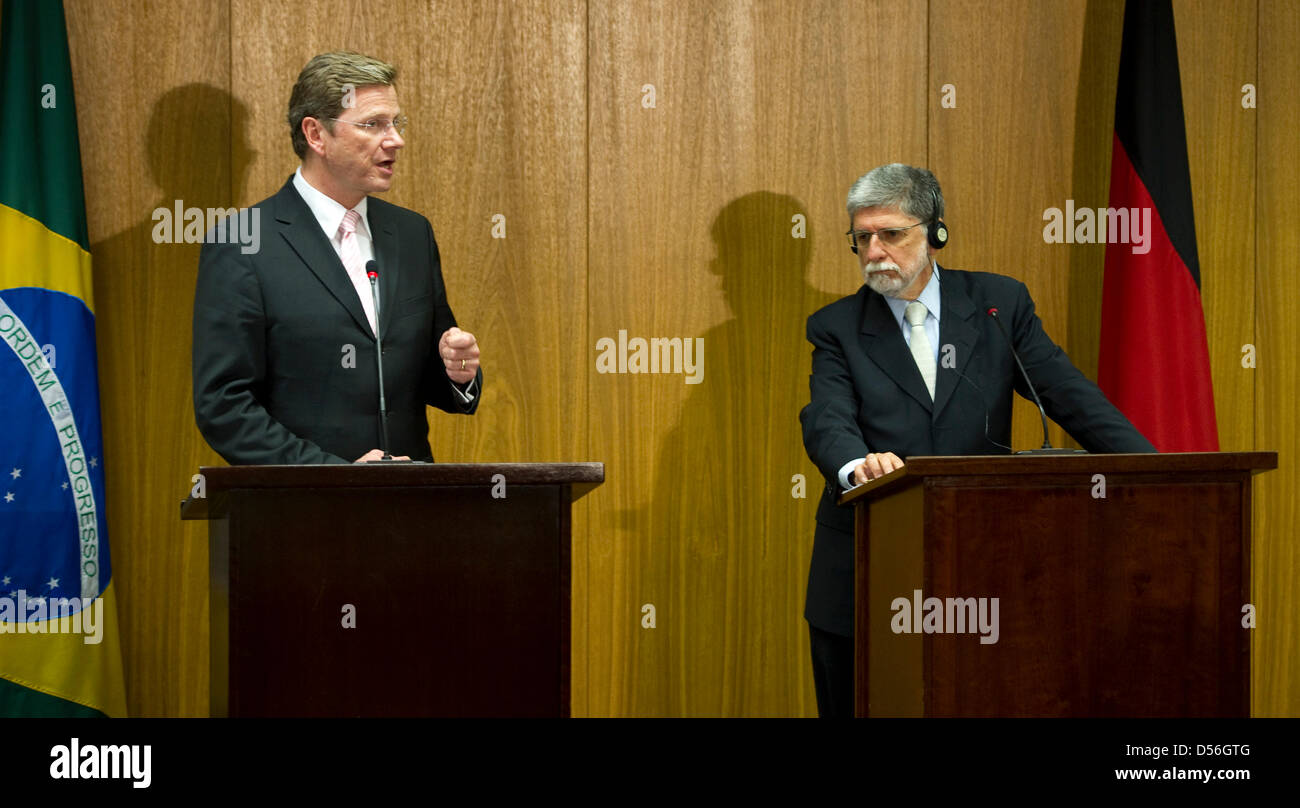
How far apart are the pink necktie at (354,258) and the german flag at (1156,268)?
229 cm

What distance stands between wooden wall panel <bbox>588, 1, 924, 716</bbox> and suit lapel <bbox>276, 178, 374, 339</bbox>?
1.31 metres

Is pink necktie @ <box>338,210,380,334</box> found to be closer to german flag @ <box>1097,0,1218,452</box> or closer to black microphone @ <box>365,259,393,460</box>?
black microphone @ <box>365,259,393,460</box>

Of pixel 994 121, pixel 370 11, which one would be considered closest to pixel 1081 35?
pixel 994 121

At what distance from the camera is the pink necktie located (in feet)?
9.50

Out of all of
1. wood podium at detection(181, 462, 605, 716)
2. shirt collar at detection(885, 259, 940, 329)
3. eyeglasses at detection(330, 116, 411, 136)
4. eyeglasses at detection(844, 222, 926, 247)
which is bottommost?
wood podium at detection(181, 462, 605, 716)

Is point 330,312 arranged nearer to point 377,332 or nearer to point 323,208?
point 377,332

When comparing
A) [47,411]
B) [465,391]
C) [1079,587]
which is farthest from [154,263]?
[1079,587]

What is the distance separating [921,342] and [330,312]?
1463 millimetres

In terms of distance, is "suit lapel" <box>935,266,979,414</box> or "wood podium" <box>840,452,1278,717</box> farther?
"suit lapel" <box>935,266,979,414</box>

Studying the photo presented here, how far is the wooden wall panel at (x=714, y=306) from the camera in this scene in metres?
4.03

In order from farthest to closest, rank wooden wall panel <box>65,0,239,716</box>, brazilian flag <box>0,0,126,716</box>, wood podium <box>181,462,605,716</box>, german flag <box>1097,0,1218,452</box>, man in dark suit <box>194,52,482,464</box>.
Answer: wooden wall panel <box>65,0,239,716</box>
german flag <box>1097,0,1218,452</box>
brazilian flag <box>0,0,126,716</box>
man in dark suit <box>194,52,482,464</box>
wood podium <box>181,462,605,716</box>

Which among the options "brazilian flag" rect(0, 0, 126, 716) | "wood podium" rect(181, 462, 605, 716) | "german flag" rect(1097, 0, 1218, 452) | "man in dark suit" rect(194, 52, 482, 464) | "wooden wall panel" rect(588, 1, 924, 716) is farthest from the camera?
"wooden wall panel" rect(588, 1, 924, 716)

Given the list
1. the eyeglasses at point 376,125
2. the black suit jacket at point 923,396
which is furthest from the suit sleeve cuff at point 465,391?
the black suit jacket at point 923,396

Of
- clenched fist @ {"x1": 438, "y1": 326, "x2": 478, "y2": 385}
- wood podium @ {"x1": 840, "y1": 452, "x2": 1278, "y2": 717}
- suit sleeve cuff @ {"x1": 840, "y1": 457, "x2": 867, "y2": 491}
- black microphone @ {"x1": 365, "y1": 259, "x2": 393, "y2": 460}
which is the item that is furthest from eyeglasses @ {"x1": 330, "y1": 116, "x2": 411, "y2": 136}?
wood podium @ {"x1": 840, "y1": 452, "x2": 1278, "y2": 717}
